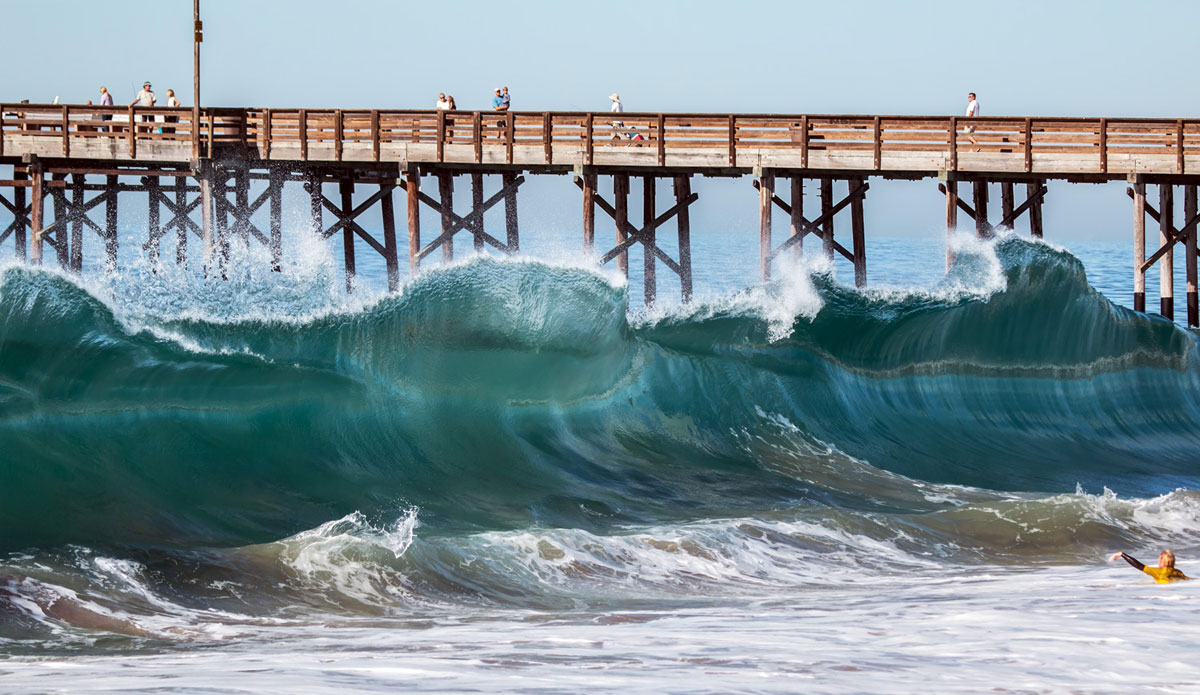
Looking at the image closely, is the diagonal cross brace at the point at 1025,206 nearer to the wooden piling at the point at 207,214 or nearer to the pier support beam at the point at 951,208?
the pier support beam at the point at 951,208

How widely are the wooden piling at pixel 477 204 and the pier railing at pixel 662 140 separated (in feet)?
2.66

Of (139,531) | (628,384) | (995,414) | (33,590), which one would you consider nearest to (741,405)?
(628,384)

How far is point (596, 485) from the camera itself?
41.5ft

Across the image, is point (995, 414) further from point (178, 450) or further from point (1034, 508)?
point (178, 450)

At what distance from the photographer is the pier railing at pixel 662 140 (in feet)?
67.4

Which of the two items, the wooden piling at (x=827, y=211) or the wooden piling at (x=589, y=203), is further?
the wooden piling at (x=827, y=211)

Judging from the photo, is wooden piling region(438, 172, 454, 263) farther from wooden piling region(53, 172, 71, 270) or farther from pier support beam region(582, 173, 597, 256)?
wooden piling region(53, 172, 71, 270)

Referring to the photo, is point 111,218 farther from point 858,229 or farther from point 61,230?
point 858,229

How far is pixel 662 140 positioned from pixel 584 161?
3.96 ft

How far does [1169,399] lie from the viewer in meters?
18.7

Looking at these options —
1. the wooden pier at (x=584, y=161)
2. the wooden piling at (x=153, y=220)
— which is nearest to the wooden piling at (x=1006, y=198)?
the wooden pier at (x=584, y=161)

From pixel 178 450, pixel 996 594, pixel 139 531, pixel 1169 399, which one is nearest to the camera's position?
pixel 996 594

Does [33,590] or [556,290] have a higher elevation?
[556,290]

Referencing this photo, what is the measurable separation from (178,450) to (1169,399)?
1294cm
